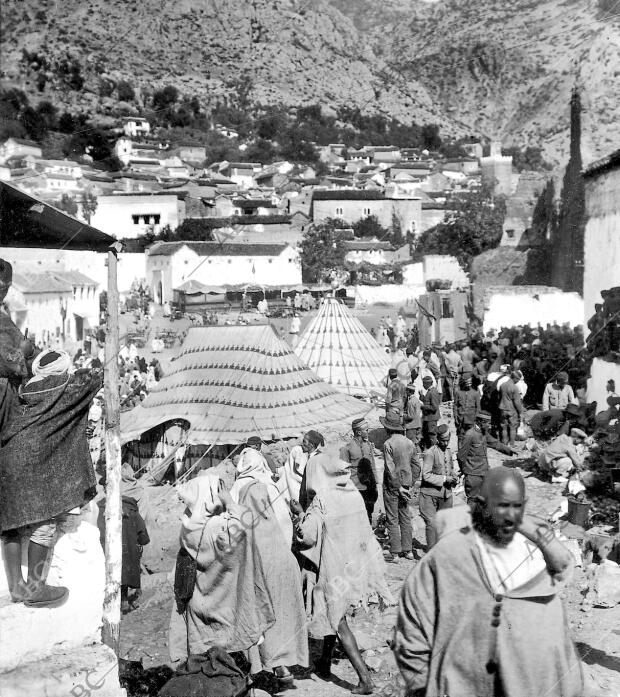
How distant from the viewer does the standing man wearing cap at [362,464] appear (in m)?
7.12

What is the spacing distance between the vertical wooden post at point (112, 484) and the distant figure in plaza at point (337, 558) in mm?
1161

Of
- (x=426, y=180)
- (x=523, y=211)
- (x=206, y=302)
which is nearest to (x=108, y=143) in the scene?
(x=426, y=180)

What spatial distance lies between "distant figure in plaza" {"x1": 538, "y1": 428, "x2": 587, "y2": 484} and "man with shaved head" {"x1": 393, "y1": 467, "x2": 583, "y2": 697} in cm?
625

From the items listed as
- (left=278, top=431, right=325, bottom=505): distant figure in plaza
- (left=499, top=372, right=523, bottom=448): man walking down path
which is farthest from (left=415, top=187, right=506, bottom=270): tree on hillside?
(left=278, top=431, right=325, bottom=505): distant figure in plaza

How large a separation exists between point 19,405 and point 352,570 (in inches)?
94.5

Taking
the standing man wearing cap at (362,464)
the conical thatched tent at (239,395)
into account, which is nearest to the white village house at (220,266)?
the conical thatched tent at (239,395)

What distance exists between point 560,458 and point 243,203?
5279 centimetres

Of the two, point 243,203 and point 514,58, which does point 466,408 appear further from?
point 243,203

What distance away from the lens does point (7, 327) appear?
11.6ft

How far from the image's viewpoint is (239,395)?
8.74 meters

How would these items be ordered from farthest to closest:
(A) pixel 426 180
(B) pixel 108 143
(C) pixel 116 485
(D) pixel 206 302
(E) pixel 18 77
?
(A) pixel 426 180
(B) pixel 108 143
(D) pixel 206 302
(E) pixel 18 77
(C) pixel 116 485

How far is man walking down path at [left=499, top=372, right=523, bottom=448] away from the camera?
10.8 meters

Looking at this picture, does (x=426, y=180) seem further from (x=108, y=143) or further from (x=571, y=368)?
(x=571, y=368)

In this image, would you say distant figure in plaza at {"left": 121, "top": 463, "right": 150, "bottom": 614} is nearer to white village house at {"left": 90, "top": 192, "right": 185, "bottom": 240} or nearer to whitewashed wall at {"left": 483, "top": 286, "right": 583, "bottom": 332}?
whitewashed wall at {"left": 483, "top": 286, "right": 583, "bottom": 332}
